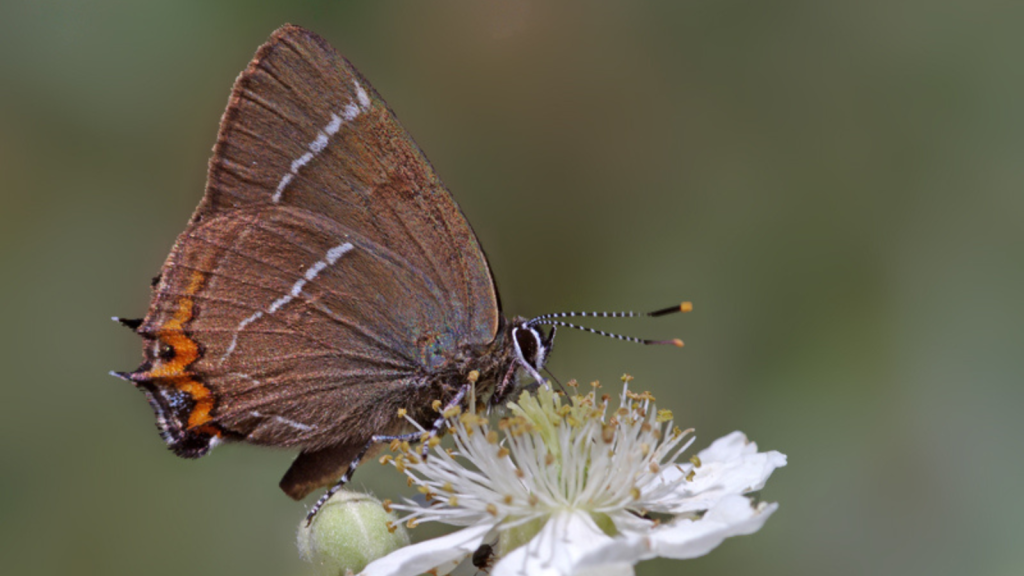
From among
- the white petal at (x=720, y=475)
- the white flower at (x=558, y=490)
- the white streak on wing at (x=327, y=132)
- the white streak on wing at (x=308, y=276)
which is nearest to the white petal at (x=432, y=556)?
the white flower at (x=558, y=490)

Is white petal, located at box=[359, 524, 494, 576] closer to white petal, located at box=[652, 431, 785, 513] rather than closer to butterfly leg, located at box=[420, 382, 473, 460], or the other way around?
butterfly leg, located at box=[420, 382, 473, 460]

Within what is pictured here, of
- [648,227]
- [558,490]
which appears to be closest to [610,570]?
[558,490]

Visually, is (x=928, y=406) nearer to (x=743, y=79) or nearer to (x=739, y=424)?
(x=739, y=424)

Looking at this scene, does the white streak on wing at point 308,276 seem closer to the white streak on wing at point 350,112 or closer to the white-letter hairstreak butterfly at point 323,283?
the white-letter hairstreak butterfly at point 323,283

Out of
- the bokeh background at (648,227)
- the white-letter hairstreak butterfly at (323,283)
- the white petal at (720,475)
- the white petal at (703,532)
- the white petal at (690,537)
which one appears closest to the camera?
the white petal at (690,537)

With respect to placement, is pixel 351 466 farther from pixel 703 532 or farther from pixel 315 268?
pixel 703 532

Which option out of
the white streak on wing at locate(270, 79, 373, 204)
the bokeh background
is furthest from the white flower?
the bokeh background
